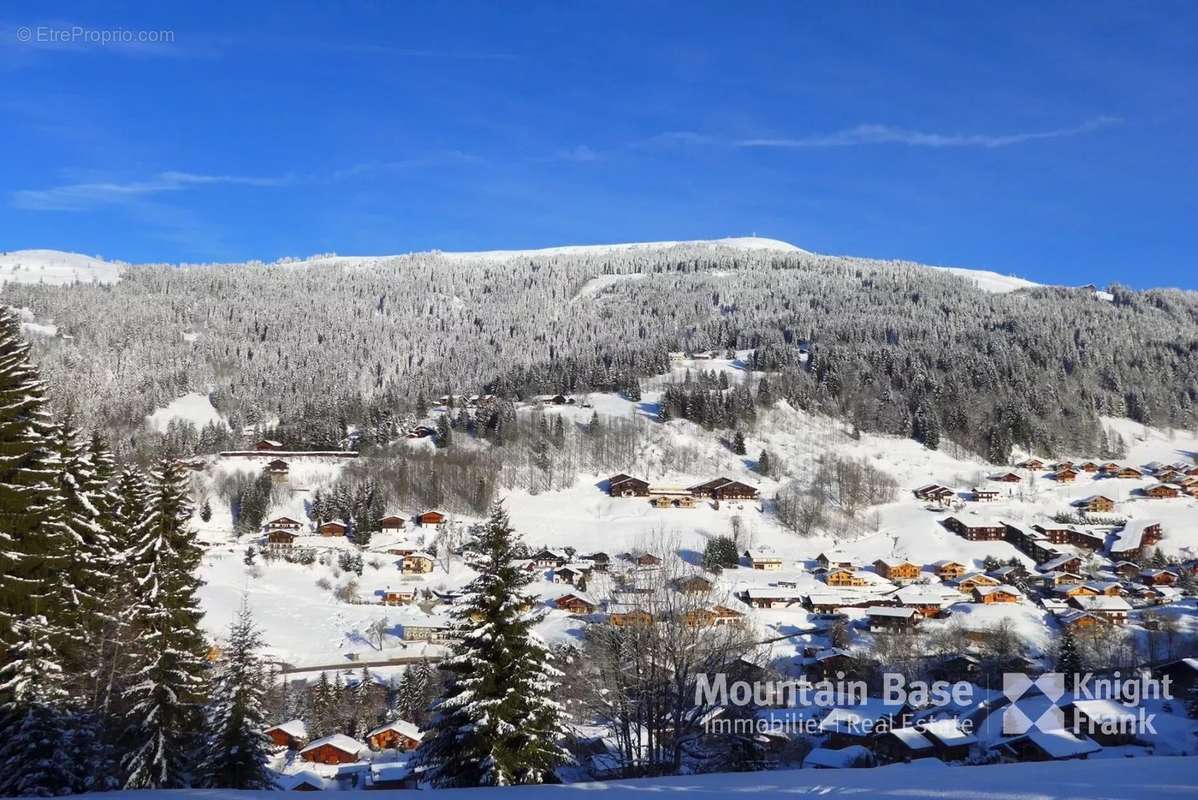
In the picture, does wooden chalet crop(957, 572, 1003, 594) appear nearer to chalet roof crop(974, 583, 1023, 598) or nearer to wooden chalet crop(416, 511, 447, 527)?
chalet roof crop(974, 583, 1023, 598)

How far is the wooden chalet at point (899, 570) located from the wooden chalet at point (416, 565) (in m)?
34.8

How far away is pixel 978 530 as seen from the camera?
225 ft

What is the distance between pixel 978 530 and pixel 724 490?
22800 millimetres

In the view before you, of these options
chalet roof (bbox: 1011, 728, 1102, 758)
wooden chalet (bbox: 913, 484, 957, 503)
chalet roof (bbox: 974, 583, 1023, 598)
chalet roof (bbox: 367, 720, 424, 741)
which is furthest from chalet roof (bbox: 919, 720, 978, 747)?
wooden chalet (bbox: 913, 484, 957, 503)

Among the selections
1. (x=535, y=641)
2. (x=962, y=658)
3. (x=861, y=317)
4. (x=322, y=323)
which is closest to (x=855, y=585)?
(x=962, y=658)

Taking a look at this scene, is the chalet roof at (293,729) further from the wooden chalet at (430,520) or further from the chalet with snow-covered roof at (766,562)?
the chalet with snow-covered roof at (766,562)

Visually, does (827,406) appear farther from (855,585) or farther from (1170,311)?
(1170,311)

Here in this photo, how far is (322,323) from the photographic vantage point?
589ft

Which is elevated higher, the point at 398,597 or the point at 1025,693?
the point at 1025,693

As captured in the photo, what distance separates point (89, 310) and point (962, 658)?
Answer: 6964 inches

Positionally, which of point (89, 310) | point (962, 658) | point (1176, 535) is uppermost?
point (89, 310)

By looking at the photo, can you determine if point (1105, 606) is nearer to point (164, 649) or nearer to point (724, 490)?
point (724, 490)

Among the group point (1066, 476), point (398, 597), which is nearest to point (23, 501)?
Result: point (398, 597)

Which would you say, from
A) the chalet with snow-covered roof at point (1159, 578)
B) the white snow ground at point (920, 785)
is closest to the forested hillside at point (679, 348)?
the chalet with snow-covered roof at point (1159, 578)
